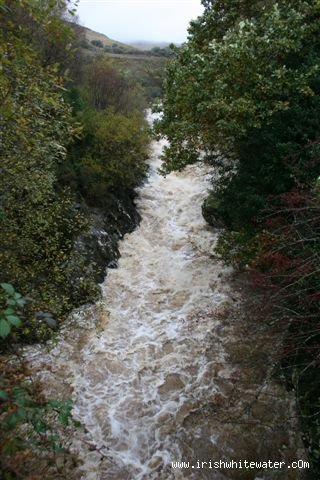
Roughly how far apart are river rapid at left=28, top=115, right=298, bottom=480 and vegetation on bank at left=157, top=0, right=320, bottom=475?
126cm

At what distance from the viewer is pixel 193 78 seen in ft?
21.9

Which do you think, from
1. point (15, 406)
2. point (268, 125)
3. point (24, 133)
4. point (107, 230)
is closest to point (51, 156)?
point (24, 133)

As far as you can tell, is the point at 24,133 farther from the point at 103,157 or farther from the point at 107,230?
the point at 103,157

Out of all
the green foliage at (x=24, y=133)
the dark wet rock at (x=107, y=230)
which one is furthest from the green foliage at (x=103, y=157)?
the green foliage at (x=24, y=133)

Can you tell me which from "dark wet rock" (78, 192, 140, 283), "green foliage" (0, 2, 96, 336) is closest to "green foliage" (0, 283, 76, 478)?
"green foliage" (0, 2, 96, 336)

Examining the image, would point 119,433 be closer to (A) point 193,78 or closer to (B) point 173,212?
(A) point 193,78

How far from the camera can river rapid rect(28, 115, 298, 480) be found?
5184mm

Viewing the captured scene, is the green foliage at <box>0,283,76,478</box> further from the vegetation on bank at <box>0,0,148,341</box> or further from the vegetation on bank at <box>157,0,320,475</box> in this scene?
the vegetation on bank at <box>157,0,320,475</box>

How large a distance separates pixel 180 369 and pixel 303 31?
7.01m

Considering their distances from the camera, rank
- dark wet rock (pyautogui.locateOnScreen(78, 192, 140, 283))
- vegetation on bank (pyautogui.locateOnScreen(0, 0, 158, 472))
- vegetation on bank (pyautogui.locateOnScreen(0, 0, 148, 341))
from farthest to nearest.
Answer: dark wet rock (pyautogui.locateOnScreen(78, 192, 140, 283)) < vegetation on bank (pyautogui.locateOnScreen(0, 0, 148, 341)) < vegetation on bank (pyautogui.locateOnScreen(0, 0, 158, 472))

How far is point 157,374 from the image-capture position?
6.73 metres

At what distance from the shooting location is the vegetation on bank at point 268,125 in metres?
5.51

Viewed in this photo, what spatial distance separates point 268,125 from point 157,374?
5734mm

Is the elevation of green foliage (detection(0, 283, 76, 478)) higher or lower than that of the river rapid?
higher
